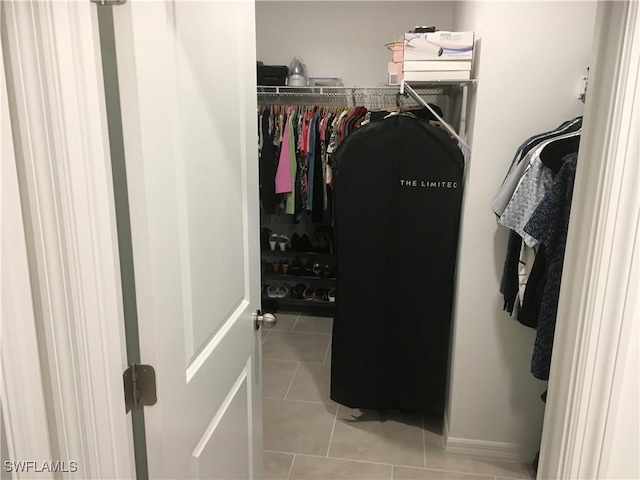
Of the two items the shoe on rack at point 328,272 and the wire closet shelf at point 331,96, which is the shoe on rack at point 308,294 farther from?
the wire closet shelf at point 331,96

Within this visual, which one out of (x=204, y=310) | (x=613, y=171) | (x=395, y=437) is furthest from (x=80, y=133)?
(x=395, y=437)

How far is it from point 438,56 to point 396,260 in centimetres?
93

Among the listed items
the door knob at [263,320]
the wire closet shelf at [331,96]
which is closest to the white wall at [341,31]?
the wire closet shelf at [331,96]

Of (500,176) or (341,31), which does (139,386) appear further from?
(341,31)

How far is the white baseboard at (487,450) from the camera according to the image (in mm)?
2344

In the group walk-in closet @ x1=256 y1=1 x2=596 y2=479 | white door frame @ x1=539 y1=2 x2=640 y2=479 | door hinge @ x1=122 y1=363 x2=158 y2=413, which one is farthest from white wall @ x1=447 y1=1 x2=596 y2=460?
door hinge @ x1=122 y1=363 x2=158 y2=413

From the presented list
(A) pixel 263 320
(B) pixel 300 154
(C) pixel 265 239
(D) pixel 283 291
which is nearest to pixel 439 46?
(A) pixel 263 320

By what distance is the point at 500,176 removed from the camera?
208 cm

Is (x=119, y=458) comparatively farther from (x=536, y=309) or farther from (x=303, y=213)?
(x=303, y=213)

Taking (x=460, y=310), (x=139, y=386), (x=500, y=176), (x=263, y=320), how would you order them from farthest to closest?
1. (x=460, y=310)
2. (x=500, y=176)
3. (x=263, y=320)
4. (x=139, y=386)

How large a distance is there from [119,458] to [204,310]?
35cm

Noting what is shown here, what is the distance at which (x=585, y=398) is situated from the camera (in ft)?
3.02

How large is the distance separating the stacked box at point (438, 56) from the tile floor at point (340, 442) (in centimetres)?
174

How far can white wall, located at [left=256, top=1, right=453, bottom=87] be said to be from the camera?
365 cm
